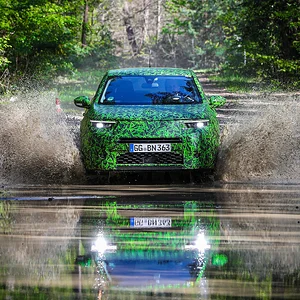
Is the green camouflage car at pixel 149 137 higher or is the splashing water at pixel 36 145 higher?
the green camouflage car at pixel 149 137

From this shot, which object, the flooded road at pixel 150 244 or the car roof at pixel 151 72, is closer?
the flooded road at pixel 150 244

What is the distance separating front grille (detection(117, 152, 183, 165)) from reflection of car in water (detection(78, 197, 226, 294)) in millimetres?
2051

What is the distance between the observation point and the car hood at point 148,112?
1273 centimetres

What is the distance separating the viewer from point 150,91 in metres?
13.8

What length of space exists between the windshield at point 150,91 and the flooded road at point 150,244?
203cm

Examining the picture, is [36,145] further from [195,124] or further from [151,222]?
[151,222]

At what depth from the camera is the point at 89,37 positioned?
6444 centimetres

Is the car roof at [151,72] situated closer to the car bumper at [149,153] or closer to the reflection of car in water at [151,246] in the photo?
the car bumper at [149,153]

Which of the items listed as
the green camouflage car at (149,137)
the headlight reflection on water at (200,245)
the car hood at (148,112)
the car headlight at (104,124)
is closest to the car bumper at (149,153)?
the green camouflage car at (149,137)

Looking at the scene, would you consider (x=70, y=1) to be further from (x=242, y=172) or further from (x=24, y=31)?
(x=242, y=172)

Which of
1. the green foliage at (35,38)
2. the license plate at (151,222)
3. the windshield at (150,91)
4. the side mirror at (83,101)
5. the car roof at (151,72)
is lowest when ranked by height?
the green foliage at (35,38)

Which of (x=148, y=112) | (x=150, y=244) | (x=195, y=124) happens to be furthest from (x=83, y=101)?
(x=150, y=244)

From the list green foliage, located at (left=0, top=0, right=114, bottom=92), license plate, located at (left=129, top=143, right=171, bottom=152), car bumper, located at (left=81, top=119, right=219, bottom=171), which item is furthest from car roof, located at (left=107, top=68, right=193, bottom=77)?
green foliage, located at (left=0, top=0, right=114, bottom=92)

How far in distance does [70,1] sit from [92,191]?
111 feet
